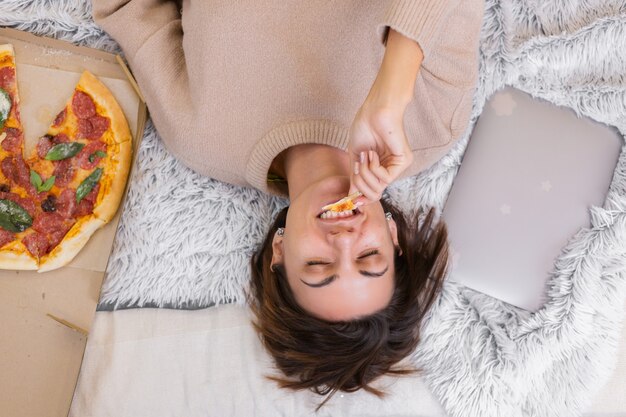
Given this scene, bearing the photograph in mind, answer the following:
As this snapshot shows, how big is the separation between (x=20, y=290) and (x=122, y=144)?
384 mm

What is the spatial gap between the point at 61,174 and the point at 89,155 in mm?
73

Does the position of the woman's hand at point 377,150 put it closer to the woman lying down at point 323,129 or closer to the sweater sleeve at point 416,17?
the woman lying down at point 323,129

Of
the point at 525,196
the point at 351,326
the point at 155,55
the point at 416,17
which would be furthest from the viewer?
the point at 525,196

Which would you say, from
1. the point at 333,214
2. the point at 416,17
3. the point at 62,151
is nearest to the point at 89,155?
the point at 62,151

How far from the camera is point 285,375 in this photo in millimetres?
1226

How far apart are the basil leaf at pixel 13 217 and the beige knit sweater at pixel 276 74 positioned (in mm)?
364

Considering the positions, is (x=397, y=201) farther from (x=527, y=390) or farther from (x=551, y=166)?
(x=527, y=390)

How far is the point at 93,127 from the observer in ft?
4.22

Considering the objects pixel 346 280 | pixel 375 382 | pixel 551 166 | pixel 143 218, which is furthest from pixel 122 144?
pixel 551 166

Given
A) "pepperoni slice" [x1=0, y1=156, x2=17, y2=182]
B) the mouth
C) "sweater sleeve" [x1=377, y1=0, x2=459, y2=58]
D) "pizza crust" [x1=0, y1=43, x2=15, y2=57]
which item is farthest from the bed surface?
"sweater sleeve" [x1=377, y1=0, x2=459, y2=58]

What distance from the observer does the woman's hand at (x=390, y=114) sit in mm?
910

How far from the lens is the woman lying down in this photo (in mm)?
944

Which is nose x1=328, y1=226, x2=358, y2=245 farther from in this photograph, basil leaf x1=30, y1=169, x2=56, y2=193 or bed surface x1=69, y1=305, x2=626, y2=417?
basil leaf x1=30, y1=169, x2=56, y2=193

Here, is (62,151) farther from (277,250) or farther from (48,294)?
(277,250)
